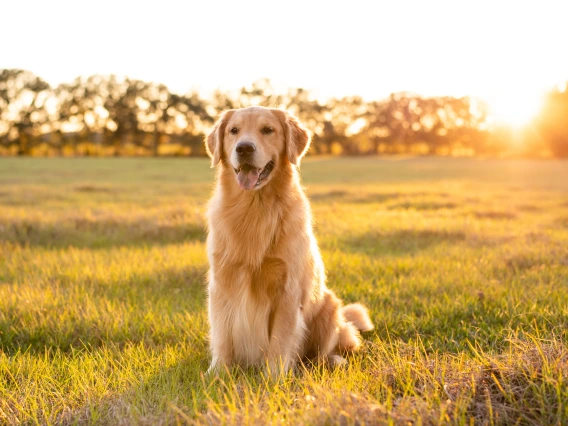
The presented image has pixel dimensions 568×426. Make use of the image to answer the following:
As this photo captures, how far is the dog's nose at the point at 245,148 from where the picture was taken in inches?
141

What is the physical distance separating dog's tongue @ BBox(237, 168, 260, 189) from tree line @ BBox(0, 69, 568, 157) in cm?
5091

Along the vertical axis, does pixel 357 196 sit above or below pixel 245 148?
below

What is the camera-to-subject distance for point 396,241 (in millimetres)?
7754

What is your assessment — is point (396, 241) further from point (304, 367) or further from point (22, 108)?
point (22, 108)

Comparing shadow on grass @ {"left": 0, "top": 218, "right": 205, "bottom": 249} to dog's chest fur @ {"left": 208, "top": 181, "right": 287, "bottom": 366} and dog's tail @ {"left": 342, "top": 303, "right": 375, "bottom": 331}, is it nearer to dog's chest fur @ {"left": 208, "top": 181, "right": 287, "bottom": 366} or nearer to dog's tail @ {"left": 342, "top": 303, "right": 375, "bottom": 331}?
dog's tail @ {"left": 342, "top": 303, "right": 375, "bottom": 331}

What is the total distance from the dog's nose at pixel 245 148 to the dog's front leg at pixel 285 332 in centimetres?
102

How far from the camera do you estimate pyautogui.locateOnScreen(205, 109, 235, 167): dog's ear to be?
3.94m

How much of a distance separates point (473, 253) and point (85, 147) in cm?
5688

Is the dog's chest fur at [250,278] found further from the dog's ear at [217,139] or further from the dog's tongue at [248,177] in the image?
the dog's ear at [217,139]

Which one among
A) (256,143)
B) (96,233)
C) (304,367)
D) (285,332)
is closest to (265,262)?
(285,332)

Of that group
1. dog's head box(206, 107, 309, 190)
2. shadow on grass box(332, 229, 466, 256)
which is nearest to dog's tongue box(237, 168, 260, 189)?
dog's head box(206, 107, 309, 190)

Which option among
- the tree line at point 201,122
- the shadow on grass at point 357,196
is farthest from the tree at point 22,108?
the shadow on grass at point 357,196

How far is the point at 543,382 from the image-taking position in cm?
220

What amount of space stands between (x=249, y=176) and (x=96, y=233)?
5.44 meters
